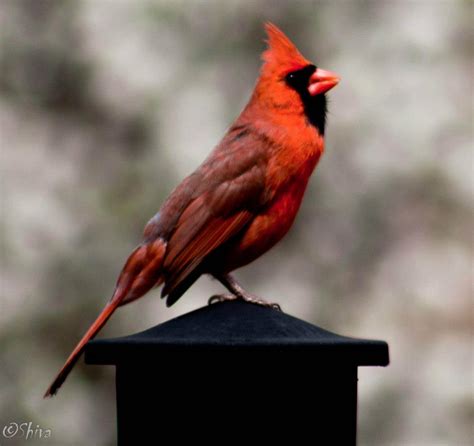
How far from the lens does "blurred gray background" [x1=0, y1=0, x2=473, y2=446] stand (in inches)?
222

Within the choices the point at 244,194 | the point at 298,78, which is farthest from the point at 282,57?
the point at 244,194

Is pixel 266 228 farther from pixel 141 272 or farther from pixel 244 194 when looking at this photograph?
pixel 141 272

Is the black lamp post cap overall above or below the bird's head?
below

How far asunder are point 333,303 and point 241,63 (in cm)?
120

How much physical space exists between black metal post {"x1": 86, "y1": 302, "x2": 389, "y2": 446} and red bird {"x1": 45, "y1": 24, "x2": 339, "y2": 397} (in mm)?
492

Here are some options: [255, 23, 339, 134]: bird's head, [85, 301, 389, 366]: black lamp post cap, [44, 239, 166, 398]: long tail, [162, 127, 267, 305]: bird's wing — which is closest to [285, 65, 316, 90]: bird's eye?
[255, 23, 339, 134]: bird's head

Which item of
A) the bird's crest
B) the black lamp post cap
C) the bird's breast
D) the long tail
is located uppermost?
the bird's crest

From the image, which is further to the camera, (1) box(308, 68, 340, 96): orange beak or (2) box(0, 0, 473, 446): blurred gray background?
(2) box(0, 0, 473, 446): blurred gray background

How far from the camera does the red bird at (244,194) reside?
3.35 m

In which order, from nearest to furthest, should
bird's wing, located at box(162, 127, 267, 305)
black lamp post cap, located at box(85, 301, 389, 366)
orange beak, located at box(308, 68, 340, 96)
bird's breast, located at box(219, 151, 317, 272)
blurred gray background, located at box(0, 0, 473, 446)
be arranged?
black lamp post cap, located at box(85, 301, 389, 366), bird's wing, located at box(162, 127, 267, 305), bird's breast, located at box(219, 151, 317, 272), orange beak, located at box(308, 68, 340, 96), blurred gray background, located at box(0, 0, 473, 446)

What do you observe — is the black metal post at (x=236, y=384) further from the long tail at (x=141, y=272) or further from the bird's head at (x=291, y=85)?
A: the bird's head at (x=291, y=85)

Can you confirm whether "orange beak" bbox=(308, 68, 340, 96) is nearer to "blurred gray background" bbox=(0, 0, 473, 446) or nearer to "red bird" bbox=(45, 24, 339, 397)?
"red bird" bbox=(45, 24, 339, 397)

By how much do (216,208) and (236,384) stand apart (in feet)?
2.87

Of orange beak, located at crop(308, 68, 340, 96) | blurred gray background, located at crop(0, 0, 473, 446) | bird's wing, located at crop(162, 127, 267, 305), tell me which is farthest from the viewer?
blurred gray background, located at crop(0, 0, 473, 446)
